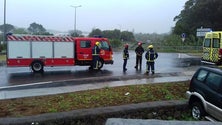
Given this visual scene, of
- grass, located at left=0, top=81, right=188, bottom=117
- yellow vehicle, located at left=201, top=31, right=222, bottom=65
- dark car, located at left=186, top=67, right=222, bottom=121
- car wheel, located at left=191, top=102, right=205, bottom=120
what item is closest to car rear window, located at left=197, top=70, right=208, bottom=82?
dark car, located at left=186, top=67, right=222, bottom=121

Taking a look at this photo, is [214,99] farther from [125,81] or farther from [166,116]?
[125,81]

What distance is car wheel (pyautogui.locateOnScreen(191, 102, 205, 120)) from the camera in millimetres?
8773

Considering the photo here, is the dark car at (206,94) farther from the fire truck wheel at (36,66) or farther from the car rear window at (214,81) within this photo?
the fire truck wheel at (36,66)

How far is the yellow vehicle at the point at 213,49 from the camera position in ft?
84.2

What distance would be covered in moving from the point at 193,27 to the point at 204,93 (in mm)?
66393

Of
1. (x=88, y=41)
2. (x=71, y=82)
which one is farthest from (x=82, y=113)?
(x=88, y=41)

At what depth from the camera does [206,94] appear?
28.8 feet

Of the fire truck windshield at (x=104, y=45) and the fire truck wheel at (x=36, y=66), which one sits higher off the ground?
the fire truck windshield at (x=104, y=45)

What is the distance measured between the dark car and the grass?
1.60 meters

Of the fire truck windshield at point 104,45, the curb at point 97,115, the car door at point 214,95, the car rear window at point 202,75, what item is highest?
the fire truck windshield at point 104,45

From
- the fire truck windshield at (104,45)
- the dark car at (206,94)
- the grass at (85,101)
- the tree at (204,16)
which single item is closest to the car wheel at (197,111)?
the dark car at (206,94)

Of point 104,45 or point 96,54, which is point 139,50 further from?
point 96,54

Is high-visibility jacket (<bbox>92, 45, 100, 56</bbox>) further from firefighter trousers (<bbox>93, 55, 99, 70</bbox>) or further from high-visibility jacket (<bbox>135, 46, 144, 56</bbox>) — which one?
high-visibility jacket (<bbox>135, 46, 144, 56</bbox>)

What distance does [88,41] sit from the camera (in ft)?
73.4
